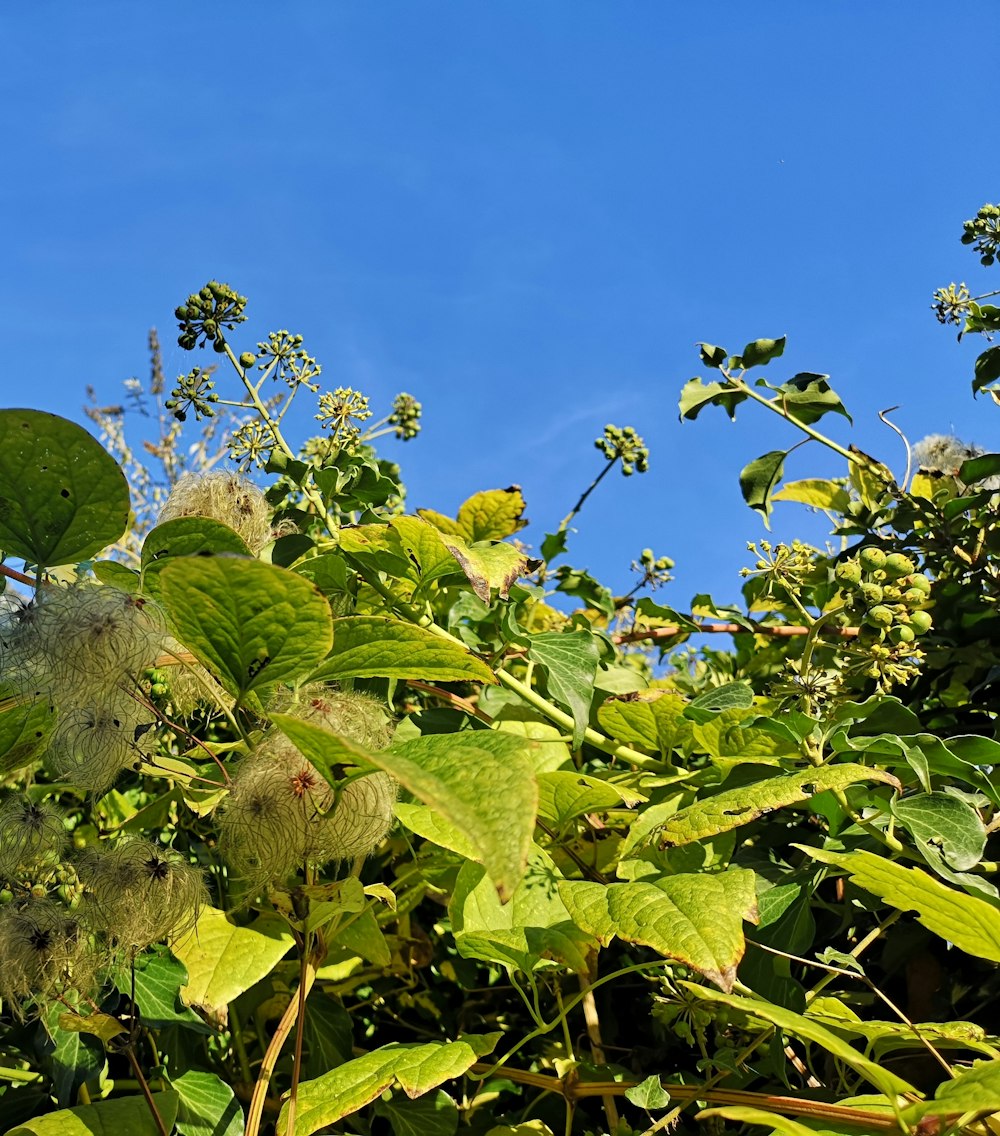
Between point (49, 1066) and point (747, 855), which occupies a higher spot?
point (747, 855)

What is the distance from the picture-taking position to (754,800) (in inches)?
36.0

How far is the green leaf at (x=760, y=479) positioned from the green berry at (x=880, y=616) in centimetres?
43

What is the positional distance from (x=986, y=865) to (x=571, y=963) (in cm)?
47

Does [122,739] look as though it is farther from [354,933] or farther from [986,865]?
[986,865]

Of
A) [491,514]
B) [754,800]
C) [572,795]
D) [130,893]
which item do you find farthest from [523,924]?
[491,514]

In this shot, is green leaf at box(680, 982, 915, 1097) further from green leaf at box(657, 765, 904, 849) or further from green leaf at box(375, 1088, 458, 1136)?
green leaf at box(375, 1088, 458, 1136)

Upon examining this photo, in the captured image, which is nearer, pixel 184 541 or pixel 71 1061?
pixel 184 541

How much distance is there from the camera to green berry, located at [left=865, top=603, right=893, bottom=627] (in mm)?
1248

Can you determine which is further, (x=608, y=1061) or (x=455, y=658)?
(x=608, y=1061)

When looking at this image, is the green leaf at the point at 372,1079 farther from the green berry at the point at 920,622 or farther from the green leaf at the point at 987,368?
the green leaf at the point at 987,368

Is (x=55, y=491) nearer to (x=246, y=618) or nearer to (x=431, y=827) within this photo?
(x=246, y=618)

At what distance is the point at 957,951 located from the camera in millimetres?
1259

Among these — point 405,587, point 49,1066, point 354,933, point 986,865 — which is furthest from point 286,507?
point 986,865

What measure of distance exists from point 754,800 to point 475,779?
0.43 meters
